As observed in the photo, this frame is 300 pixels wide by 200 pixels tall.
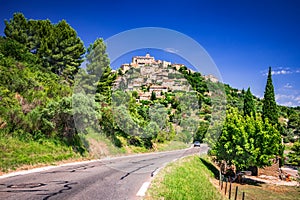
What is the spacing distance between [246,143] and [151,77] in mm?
12524

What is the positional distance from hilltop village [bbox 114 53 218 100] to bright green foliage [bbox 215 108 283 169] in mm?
10429

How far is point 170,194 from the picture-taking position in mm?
9070

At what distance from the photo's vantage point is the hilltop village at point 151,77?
39.9 ft

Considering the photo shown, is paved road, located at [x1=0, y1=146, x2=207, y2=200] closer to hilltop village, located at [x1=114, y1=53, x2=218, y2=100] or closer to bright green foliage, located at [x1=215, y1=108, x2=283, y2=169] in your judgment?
hilltop village, located at [x1=114, y1=53, x2=218, y2=100]

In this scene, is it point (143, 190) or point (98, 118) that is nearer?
point (143, 190)

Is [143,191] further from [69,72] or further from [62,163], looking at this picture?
[69,72]

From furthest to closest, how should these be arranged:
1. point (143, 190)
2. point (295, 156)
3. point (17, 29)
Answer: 1. point (17, 29)
2. point (295, 156)
3. point (143, 190)

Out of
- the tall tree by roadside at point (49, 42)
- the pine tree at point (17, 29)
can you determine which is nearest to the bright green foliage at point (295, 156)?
the tall tree by roadside at point (49, 42)

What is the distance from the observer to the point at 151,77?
1289 cm

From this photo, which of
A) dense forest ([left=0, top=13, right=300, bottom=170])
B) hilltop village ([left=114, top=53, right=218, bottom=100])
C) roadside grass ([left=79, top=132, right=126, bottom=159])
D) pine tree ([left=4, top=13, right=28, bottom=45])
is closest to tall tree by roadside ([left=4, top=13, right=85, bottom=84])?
pine tree ([left=4, top=13, right=28, bottom=45])

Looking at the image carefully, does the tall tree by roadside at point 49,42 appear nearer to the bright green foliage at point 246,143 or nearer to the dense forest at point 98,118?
the dense forest at point 98,118

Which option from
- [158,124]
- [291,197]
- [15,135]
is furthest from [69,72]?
[291,197]

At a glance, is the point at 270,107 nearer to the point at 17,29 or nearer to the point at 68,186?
the point at 68,186

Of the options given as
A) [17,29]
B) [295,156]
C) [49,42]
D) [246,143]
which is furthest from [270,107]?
[17,29]
